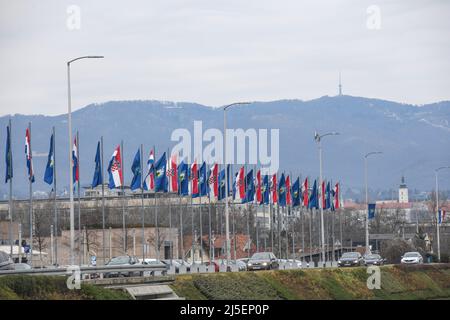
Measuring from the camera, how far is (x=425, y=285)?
3000 inches

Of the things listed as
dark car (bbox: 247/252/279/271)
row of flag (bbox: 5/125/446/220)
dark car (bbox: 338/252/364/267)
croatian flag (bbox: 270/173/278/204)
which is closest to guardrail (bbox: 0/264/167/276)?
row of flag (bbox: 5/125/446/220)

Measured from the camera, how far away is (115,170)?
243ft

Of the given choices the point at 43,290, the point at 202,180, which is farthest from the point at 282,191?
the point at 43,290

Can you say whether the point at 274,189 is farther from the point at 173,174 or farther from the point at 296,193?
the point at 173,174

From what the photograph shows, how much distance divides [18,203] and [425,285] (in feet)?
252

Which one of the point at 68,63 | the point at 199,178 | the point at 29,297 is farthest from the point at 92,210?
the point at 29,297

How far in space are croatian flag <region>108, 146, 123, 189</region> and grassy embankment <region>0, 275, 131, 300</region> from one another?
31.4m

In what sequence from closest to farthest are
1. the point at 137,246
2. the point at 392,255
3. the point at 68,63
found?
the point at 68,63 < the point at 137,246 < the point at 392,255

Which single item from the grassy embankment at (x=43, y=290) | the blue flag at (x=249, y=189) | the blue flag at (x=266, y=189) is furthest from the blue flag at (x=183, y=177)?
the grassy embankment at (x=43, y=290)

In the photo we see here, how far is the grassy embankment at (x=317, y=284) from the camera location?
50812 millimetres

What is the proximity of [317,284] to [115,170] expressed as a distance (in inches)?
727

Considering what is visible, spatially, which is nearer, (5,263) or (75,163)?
(5,263)
